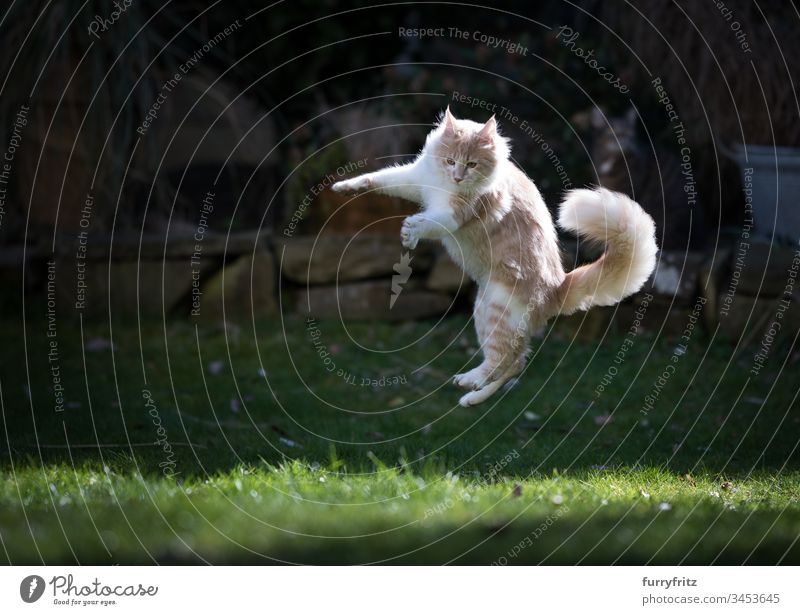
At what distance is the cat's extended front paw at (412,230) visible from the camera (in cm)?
345

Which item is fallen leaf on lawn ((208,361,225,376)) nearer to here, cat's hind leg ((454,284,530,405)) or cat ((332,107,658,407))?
cat ((332,107,658,407))

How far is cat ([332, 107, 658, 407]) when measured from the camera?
370 cm

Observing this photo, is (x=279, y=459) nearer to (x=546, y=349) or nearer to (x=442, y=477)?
(x=442, y=477)

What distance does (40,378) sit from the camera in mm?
7512

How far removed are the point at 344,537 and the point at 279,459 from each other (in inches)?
56.9

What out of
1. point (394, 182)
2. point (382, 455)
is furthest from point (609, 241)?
point (382, 455)

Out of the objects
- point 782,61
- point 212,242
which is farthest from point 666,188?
point 212,242

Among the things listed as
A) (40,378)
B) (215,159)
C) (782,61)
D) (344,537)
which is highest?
(782,61)

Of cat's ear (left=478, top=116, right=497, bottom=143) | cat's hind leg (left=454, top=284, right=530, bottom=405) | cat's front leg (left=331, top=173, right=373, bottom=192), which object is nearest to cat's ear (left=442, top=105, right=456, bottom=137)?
cat's ear (left=478, top=116, right=497, bottom=143)

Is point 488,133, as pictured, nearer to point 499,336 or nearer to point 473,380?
point 499,336

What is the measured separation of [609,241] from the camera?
390 centimetres

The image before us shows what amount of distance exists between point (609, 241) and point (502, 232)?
0.47m

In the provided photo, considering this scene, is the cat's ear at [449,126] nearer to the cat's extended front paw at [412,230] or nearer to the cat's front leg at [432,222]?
the cat's front leg at [432,222]

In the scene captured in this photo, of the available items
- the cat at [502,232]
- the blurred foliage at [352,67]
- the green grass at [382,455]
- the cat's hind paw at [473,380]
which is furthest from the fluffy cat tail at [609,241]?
the blurred foliage at [352,67]
